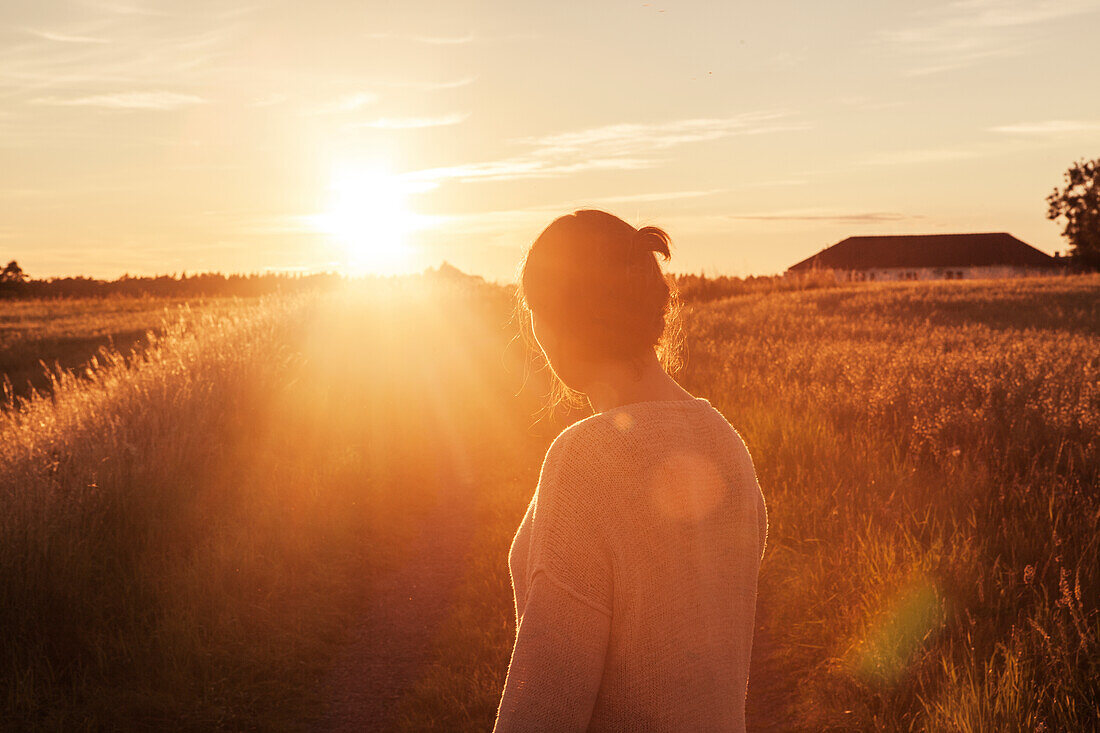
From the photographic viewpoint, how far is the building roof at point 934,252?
215 feet

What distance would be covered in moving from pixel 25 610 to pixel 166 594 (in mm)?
1029

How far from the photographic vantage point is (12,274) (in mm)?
71688

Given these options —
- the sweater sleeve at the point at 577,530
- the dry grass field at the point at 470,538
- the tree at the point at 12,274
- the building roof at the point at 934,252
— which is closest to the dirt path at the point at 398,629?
the dry grass field at the point at 470,538

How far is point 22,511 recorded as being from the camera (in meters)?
7.04

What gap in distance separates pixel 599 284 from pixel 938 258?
2845 inches

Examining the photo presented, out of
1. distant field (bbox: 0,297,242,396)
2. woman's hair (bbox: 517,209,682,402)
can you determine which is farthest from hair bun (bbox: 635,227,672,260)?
distant field (bbox: 0,297,242,396)

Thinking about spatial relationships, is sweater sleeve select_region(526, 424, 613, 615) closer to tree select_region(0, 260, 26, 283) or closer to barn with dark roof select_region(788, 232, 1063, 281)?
barn with dark roof select_region(788, 232, 1063, 281)

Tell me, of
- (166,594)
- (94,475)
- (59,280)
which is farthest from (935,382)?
(59,280)

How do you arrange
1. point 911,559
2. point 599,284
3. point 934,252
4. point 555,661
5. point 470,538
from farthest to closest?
point 934,252 < point 470,538 < point 911,559 < point 599,284 < point 555,661

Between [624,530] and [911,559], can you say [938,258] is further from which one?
[624,530]

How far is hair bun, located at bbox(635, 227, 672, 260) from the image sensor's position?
177 cm

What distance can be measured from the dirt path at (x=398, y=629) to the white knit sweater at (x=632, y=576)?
4.29 meters

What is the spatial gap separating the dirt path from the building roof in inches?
2416

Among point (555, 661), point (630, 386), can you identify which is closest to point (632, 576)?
point (555, 661)
